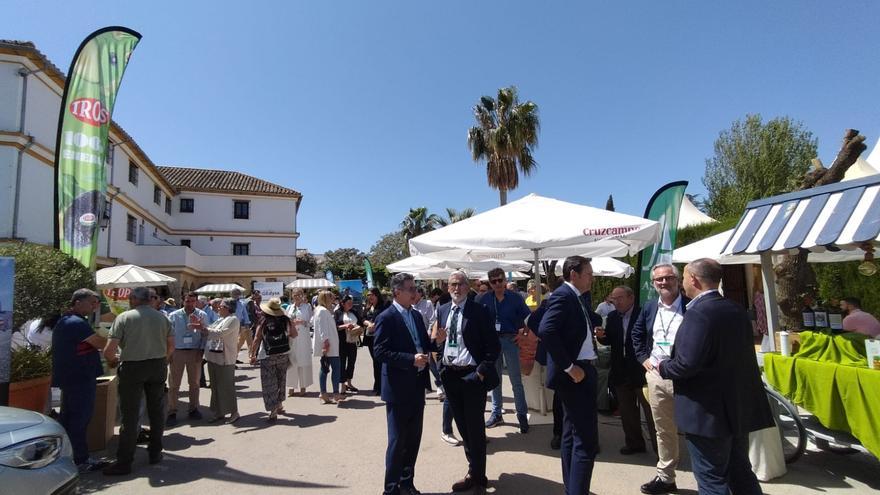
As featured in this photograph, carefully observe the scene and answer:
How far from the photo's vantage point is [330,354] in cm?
765

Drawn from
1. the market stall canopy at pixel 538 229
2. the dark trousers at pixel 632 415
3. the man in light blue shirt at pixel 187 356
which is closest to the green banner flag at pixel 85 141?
the man in light blue shirt at pixel 187 356

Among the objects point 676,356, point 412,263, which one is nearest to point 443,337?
point 676,356

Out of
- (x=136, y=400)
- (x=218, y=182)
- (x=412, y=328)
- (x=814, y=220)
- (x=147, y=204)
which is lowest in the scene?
(x=136, y=400)

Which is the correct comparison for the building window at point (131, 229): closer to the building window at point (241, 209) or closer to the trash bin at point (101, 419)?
the building window at point (241, 209)

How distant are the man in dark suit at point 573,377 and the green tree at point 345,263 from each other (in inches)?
1856

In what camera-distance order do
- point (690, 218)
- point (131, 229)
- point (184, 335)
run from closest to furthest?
point (184, 335) → point (690, 218) → point (131, 229)

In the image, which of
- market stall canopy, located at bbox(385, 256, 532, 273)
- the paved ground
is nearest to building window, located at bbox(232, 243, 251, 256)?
market stall canopy, located at bbox(385, 256, 532, 273)

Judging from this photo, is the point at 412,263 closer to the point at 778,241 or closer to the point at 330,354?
the point at 330,354

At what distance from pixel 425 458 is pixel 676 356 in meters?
2.93

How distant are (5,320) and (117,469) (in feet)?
6.08

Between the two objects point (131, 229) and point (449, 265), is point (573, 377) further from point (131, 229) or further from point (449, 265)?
point (131, 229)

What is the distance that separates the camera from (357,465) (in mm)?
4762

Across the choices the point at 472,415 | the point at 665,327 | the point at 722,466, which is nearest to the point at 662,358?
the point at 665,327

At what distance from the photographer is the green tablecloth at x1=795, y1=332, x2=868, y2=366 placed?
399cm
